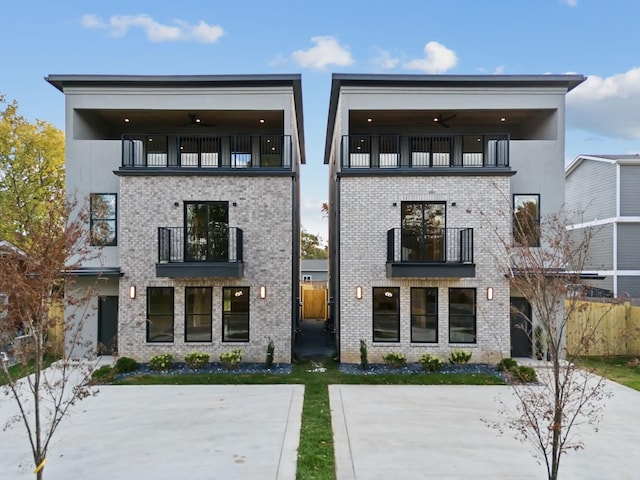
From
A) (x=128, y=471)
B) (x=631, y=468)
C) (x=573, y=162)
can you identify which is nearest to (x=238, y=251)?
(x=128, y=471)

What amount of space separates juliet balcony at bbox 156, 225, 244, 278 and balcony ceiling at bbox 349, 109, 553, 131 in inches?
237

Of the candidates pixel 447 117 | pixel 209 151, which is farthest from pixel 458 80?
pixel 209 151

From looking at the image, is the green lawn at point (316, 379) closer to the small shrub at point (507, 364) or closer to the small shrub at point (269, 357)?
the small shrub at point (507, 364)

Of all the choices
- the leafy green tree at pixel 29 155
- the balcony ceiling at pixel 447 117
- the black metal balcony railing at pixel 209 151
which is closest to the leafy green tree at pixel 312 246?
the leafy green tree at pixel 29 155

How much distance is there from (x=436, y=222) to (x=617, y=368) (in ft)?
23.4

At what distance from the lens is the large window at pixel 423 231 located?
1233 centimetres

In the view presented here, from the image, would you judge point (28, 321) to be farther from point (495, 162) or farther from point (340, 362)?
point (495, 162)

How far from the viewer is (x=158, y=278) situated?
40.9 feet

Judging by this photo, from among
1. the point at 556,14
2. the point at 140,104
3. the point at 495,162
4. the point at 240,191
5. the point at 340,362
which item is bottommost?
the point at 340,362

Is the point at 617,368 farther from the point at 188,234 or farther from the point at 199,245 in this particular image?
the point at 188,234

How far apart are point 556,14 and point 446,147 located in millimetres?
8888

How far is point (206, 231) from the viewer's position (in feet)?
41.2

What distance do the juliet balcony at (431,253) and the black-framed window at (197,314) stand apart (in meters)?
5.72

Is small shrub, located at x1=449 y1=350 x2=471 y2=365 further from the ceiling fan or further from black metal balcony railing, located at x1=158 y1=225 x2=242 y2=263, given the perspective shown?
the ceiling fan
